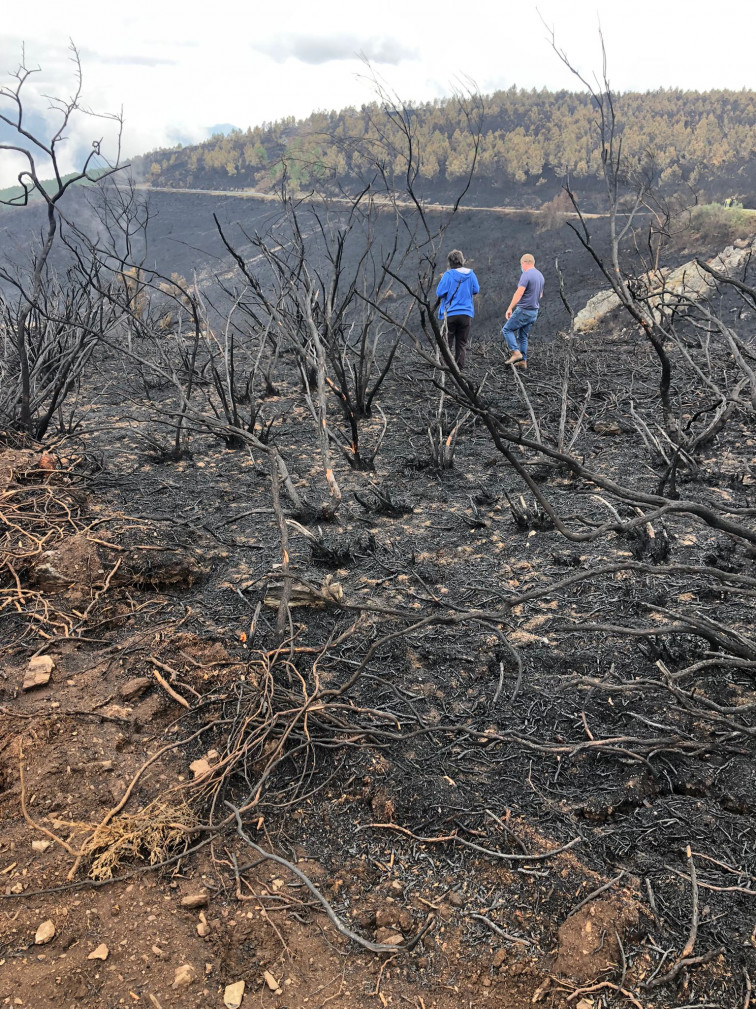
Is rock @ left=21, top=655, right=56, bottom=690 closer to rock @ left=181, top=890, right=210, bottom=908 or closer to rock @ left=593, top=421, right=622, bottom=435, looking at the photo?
rock @ left=181, top=890, right=210, bottom=908

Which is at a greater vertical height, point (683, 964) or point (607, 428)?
point (607, 428)

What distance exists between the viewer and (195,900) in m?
1.61

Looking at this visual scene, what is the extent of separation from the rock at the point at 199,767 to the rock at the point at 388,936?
28.2 inches

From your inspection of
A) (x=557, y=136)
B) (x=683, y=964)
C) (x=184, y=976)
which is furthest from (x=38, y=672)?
(x=557, y=136)

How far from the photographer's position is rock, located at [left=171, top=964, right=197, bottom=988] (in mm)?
1425

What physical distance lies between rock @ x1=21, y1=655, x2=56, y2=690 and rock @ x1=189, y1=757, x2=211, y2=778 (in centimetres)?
71

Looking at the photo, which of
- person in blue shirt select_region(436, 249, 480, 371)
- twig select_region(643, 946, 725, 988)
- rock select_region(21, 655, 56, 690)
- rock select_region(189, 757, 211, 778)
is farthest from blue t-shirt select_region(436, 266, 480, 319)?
A: twig select_region(643, 946, 725, 988)

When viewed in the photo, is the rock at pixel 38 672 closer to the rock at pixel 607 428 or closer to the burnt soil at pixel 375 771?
the burnt soil at pixel 375 771

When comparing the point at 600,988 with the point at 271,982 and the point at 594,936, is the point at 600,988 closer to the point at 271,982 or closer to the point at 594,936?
the point at 594,936

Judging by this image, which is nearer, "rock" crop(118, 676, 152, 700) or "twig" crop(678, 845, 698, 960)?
"twig" crop(678, 845, 698, 960)

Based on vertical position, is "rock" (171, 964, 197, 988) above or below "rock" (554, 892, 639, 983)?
above

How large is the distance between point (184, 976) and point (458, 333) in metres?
5.23

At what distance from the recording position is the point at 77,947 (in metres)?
1.49

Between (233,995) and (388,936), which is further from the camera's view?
(388,936)
